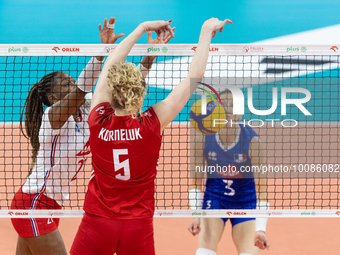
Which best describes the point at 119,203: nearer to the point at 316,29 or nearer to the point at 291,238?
the point at 291,238

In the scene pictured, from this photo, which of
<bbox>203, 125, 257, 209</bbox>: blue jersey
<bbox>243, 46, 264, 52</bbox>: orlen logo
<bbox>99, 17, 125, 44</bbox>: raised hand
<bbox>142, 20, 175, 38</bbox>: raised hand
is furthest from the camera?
<bbox>203, 125, 257, 209</bbox>: blue jersey

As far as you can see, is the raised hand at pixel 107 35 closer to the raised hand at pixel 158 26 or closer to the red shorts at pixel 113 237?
Answer: the raised hand at pixel 158 26

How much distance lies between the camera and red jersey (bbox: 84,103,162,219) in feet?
6.40

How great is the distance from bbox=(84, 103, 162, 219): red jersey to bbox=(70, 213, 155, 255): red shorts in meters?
0.04

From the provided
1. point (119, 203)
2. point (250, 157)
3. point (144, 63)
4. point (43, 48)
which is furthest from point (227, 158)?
point (43, 48)

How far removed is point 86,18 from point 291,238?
853cm

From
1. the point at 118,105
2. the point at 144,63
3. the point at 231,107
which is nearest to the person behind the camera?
the point at 118,105

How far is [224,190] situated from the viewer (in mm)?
3025

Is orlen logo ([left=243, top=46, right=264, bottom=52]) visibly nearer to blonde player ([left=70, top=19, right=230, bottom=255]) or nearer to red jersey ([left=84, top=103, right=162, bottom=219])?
blonde player ([left=70, top=19, right=230, bottom=255])

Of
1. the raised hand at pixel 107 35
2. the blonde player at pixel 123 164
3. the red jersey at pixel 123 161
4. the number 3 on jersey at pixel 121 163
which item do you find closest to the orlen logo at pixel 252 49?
the blonde player at pixel 123 164

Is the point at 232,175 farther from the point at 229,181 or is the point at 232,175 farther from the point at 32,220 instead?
the point at 32,220

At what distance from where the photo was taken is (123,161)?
196 centimetres

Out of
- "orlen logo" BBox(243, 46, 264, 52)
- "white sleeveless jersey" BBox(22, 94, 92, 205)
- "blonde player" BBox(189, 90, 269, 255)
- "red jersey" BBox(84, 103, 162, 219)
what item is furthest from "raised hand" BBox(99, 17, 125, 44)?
"blonde player" BBox(189, 90, 269, 255)

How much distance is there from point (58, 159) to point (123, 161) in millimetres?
1109
